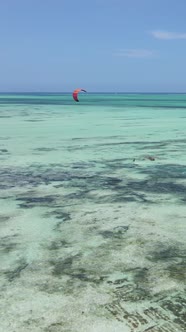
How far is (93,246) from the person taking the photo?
546 cm

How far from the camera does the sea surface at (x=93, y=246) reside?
3.78m

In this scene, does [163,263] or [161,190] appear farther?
[161,190]

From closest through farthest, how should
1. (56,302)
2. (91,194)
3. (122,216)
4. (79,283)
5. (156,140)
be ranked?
→ (56,302) < (79,283) < (122,216) < (91,194) < (156,140)

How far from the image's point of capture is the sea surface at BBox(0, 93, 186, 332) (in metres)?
3.78

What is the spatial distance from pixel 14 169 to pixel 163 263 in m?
6.66

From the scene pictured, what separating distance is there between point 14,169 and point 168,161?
438cm

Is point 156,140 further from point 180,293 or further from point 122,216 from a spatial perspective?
point 180,293

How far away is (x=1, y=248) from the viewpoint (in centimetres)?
536

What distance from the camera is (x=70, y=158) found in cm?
1250

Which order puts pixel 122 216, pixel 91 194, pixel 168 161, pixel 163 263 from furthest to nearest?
pixel 168 161, pixel 91 194, pixel 122 216, pixel 163 263

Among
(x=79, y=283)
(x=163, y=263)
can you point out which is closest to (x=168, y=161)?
(x=163, y=263)

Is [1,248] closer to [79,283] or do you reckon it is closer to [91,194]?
[79,283]

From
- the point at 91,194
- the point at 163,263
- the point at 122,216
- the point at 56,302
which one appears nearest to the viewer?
the point at 56,302

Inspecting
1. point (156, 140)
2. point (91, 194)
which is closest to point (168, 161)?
point (91, 194)
